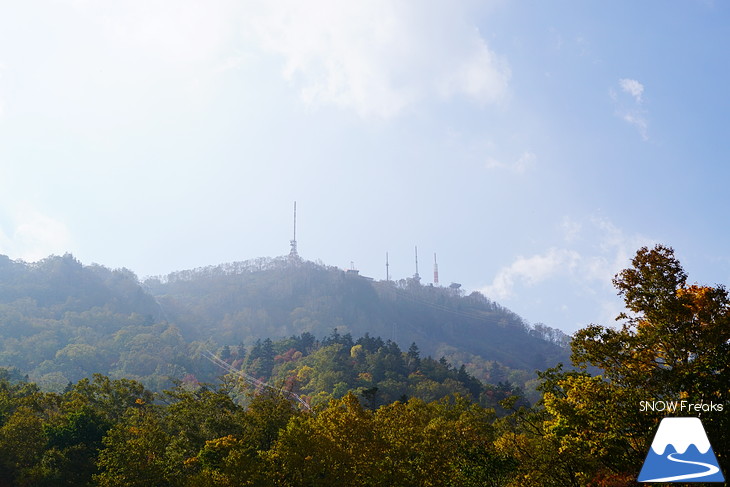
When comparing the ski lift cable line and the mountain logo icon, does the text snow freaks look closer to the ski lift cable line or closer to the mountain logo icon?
the mountain logo icon

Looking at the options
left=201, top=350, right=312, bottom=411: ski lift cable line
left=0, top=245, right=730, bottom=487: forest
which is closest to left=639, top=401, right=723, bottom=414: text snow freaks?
left=0, top=245, right=730, bottom=487: forest

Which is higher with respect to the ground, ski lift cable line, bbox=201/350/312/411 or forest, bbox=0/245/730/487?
forest, bbox=0/245/730/487

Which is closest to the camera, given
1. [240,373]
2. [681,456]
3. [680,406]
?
[681,456]

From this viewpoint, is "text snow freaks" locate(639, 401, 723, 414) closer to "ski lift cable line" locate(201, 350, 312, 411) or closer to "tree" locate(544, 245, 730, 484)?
"tree" locate(544, 245, 730, 484)

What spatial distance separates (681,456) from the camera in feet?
50.0

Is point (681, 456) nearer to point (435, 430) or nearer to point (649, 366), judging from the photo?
point (649, 366)

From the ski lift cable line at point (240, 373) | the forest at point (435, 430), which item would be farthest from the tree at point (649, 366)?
the ski lift cable line at point (240, 373)

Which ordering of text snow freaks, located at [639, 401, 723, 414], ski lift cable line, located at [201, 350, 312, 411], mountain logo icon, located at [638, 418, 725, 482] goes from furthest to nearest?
ski lift cable line, located at [201, 350, 312, 411], text snow freaks, located at [639, 401, 723, 414], mountain logo icon, located at [638, 418, 725, 482]

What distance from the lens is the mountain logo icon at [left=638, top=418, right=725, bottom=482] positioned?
596 inches

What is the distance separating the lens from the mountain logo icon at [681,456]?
15148 mm

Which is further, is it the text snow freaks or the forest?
the forest

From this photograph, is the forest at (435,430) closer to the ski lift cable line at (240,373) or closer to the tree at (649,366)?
the tree at (649,366)

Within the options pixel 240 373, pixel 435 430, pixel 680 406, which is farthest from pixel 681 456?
pixel 240 373

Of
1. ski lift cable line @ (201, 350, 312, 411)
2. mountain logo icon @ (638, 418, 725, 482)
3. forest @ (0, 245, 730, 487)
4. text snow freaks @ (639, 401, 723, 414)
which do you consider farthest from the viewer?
ski lift cable line @ (201, 350, 312, 411)
